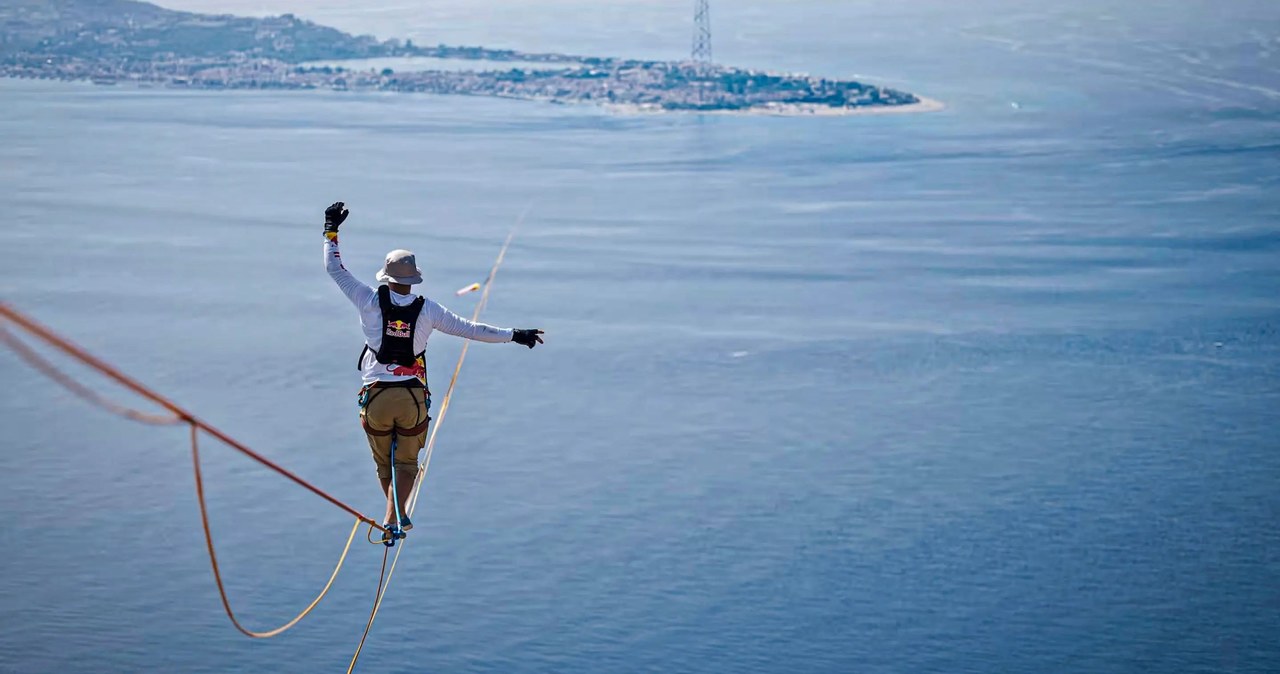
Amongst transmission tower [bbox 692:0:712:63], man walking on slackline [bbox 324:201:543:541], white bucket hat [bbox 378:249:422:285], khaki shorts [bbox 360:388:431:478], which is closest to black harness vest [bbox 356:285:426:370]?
man walking on slackline [bbox 324:201:543:541]

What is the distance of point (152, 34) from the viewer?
295 ft

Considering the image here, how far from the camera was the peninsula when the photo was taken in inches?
3147

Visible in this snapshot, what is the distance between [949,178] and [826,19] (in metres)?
78.0

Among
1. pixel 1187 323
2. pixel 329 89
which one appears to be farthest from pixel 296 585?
pixel 329 89

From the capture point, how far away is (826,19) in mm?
127188

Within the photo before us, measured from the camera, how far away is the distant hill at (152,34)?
86250 millimetres

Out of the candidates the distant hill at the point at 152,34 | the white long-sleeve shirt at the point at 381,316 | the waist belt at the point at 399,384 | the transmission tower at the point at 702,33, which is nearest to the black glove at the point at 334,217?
the white long-sleeve shirt at the point at 381,316

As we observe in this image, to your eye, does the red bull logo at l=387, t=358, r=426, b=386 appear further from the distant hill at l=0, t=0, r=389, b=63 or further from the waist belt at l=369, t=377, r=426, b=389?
the distant hill at l=0, t=0, r=389, b=63

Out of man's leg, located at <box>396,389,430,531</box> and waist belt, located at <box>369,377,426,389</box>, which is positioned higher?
waist belt, located at <box>369,377,426,389</box>

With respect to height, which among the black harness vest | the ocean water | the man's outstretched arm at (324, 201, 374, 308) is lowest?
the ocean water

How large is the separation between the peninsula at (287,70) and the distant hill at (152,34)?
73 mm

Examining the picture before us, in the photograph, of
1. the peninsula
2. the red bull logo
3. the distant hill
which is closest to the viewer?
the red bull logo

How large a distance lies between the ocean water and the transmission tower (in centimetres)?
4207

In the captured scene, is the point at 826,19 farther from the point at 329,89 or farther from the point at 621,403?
the point at 621,403
